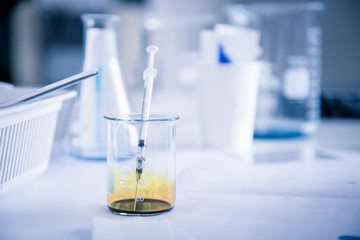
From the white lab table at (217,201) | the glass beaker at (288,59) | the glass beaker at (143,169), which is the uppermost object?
the glass beaker at (288,59)

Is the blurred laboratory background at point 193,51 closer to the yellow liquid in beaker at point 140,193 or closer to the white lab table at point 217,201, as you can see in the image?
the white lab table at point 217,201

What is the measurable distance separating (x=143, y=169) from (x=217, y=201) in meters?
0.12

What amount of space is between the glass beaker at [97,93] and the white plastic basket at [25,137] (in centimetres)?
11

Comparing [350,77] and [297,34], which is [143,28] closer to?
[297,34]

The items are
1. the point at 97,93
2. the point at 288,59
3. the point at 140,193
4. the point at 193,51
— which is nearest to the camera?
the point at 140,193

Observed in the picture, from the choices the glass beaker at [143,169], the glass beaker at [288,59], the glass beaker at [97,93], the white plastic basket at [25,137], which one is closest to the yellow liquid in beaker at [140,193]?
the glass beaker at [143,169]

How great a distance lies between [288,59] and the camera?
1059 mm

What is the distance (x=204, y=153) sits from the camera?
94 cm

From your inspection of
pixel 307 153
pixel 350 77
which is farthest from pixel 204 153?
pixel 350 77

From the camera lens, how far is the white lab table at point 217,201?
1.64ft

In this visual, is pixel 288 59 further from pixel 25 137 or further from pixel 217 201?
pixel 25 137

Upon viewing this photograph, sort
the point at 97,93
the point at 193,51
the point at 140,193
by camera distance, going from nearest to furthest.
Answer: the point at 140,193
the point at 97,93
the point at 193,51

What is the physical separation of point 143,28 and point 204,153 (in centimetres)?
41

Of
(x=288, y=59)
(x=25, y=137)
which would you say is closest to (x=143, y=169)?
(x=25, y=137)
